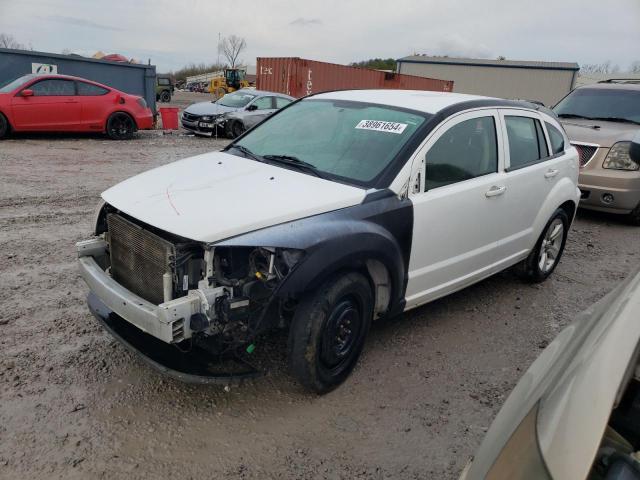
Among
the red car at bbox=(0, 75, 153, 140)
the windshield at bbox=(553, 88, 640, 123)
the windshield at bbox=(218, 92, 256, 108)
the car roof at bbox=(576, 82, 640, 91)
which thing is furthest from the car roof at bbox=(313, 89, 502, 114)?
the windshield at bbox=(218, 92, 256, 108)

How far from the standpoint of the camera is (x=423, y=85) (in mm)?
31875

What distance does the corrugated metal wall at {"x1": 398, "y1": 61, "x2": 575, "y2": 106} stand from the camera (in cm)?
3881

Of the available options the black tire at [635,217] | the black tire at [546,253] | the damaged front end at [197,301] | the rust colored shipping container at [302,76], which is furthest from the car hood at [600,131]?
the rust colored shipping container at [302,76]

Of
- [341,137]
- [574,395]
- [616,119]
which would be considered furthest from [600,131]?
[574,395]

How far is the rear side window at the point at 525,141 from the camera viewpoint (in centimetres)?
434

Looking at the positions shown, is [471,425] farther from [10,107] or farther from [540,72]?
[540,72]

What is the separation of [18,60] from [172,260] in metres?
14.9

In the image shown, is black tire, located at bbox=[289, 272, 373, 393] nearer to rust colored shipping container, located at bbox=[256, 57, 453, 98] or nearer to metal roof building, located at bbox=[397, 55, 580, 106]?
rust colored shipping container, located at bbox=[256, 57, 453, 98]

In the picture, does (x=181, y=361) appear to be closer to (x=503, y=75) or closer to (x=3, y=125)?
(x=3, y=125)

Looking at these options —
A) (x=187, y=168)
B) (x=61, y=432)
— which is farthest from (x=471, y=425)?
(x=187, y=168)

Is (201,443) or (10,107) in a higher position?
(10,107)

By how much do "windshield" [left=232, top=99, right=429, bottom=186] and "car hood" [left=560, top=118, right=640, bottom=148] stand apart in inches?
207

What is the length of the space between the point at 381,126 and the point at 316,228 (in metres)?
1.24

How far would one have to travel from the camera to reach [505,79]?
4109 centimetres
